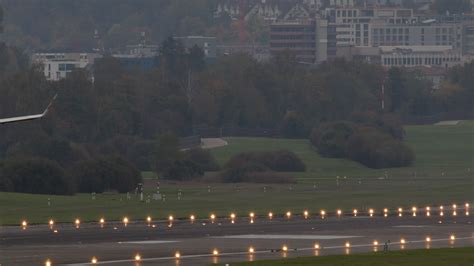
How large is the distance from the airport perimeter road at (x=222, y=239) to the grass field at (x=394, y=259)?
230 cm

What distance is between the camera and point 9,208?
101 meters

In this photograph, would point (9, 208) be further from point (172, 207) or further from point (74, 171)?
point (74, 171)

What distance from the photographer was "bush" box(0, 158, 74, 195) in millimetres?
118938

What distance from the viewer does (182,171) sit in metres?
149

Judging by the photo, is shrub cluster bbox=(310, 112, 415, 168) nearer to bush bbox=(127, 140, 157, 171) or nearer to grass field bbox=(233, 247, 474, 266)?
bush bbox=(127, 140, 157, 171)

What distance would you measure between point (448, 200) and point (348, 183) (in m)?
27.7

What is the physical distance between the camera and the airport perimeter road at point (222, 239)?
68.9 meters

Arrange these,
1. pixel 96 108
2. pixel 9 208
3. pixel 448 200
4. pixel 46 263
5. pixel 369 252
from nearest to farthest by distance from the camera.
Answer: pixel 46 263 < pixel 369 252 < pixel 9 208 < pixel 448 200 < pixel 96 108

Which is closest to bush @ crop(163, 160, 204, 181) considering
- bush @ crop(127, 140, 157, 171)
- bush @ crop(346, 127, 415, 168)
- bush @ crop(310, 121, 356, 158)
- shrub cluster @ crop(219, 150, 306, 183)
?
shrub cluster @ crop(219, 150, 306, 183)

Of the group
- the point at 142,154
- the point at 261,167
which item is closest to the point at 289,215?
the point at 261,167

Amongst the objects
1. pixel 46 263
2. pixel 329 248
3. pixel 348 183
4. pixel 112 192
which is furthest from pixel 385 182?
pixel 46 263

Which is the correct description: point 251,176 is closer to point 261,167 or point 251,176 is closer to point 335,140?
point 261,167

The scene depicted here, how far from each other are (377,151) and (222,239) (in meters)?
99.0

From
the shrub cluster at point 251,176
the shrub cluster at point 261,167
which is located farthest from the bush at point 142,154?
the shrub cluster at point 251,176
